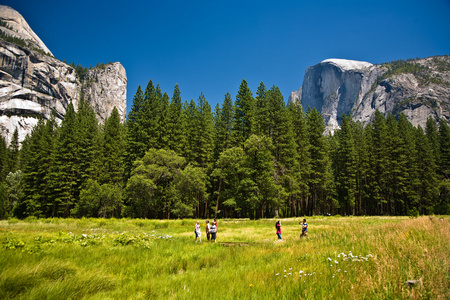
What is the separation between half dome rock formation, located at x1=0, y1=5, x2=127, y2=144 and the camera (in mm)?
128125

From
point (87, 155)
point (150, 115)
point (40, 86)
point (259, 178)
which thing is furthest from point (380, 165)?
point (40, 86)

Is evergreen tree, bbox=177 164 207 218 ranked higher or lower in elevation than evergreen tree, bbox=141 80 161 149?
lower

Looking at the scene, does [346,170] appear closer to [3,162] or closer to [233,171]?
[233,171]

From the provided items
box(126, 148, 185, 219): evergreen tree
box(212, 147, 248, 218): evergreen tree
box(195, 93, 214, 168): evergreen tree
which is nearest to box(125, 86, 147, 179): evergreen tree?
box(126, 148, 185, 219): evergreen tree

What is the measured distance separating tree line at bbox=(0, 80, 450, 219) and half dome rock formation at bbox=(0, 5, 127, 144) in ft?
319

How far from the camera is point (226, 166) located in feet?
125

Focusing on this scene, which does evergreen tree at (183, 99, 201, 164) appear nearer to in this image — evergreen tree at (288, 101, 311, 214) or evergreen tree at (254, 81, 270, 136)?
evergreen tree at (254, 81, 270, 136)

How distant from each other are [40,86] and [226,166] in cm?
16754

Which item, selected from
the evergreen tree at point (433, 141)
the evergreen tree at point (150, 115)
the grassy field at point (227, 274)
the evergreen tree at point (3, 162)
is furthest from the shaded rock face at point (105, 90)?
the grassy field at point (227, 274)

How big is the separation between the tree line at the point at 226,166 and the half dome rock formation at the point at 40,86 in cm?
9737

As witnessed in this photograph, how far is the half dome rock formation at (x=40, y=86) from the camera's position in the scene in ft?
420

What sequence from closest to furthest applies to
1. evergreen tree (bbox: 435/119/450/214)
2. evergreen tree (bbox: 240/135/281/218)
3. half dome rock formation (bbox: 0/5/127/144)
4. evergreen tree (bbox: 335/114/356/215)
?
evergreen tree (bbox: 240/135/281/218)
evergreen tree (bbox: 335/114/356/215)
evergreen tree (bbox: 435/119/450/214)
half dome rock formation (bbox: 0/5/127/144)

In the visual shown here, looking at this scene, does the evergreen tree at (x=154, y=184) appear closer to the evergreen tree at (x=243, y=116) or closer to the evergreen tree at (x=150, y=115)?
the evergreen tree at (x=150, y=115)

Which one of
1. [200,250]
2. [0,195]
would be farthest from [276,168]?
[0,195]
